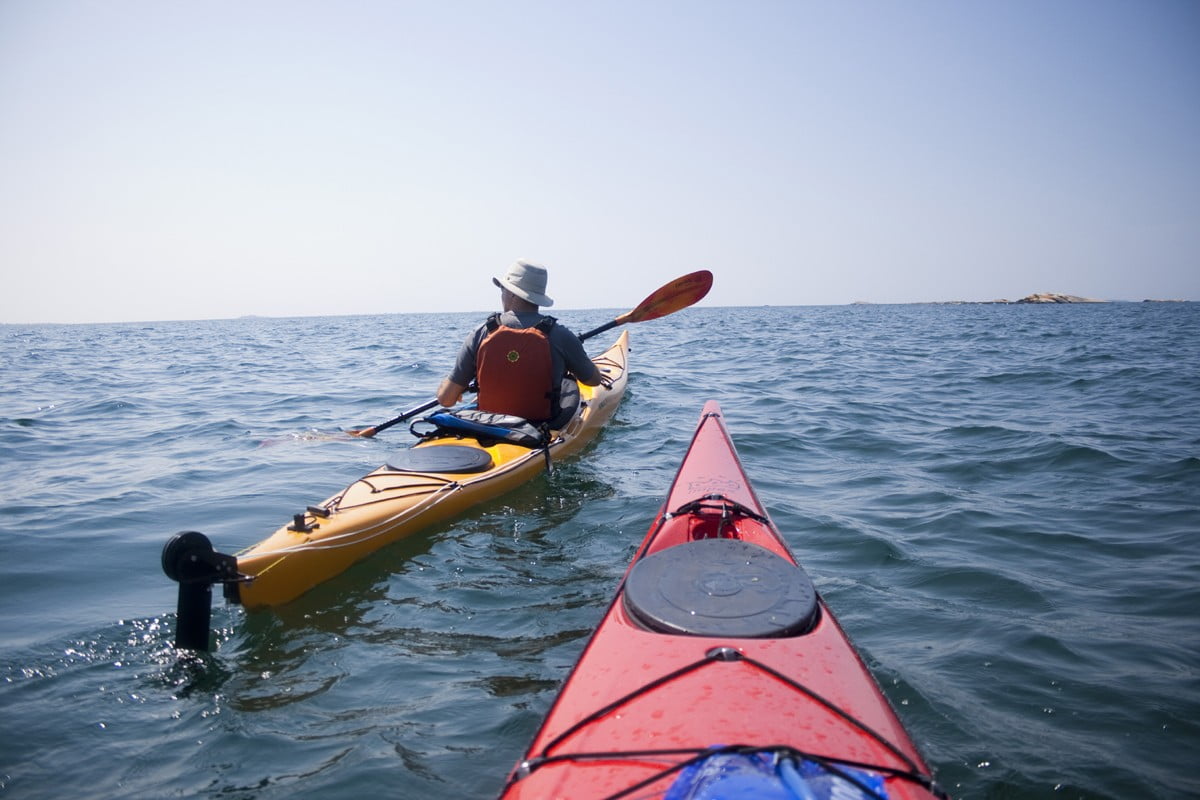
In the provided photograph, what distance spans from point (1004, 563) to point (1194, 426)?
14.7 feet

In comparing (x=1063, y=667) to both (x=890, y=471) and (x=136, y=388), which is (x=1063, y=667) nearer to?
(x=890, y=471)

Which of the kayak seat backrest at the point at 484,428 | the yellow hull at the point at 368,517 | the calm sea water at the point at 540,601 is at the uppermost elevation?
the kayak seat backrest at the point at 484,428

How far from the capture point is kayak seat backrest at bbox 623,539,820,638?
2057 millimetres

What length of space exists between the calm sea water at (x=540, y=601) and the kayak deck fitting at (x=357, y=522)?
0.42 ft

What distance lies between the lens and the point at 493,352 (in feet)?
16.2

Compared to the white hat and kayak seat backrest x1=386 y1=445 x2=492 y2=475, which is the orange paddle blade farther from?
kayak seat backrest x1=386 y1=445 x2=492 y2=475

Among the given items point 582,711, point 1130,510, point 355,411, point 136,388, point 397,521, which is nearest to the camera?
point 582,711

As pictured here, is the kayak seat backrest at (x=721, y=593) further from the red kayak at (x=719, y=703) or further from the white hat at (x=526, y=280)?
the white hat at (x=526, y=280)

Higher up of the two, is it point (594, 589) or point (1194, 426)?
point (1194, 426)

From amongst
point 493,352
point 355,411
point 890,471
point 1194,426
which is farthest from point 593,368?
point 1194,426

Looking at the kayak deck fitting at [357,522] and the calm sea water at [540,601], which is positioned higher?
the kayak deck fitting at [357,522]

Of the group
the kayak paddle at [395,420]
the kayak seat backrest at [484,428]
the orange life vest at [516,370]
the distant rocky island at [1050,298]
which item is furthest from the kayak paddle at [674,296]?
the distant rocky island at [1050,298]

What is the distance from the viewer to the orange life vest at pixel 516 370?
16.1ft

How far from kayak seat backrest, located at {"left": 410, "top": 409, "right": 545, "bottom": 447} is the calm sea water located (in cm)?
39
